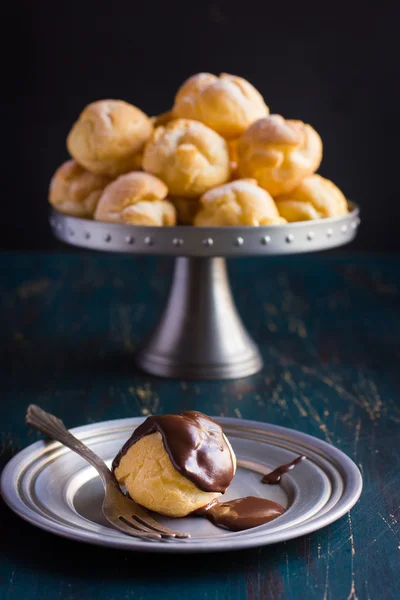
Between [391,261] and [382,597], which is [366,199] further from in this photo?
[382,597]

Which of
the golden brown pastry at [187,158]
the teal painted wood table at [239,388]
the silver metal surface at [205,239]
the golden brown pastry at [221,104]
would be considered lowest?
the teal painted wood table at [239,388]

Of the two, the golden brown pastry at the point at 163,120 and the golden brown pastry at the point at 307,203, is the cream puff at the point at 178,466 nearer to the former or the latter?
the golden brown pastry at the point at 307,203

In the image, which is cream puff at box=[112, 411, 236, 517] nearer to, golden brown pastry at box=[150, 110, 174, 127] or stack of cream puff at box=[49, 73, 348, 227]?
stack of cream puff at box=[49, 73, 348, 227]

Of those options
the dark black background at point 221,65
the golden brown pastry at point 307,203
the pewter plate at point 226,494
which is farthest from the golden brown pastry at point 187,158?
the dark black background at point 221,65

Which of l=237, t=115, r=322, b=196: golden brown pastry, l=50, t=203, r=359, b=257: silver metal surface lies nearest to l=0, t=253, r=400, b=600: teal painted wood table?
l=50, t=203, r=359, b=257: silver metal surface

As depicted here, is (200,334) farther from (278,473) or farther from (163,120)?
(278,473)

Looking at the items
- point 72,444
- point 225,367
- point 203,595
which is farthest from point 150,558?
point 225,367

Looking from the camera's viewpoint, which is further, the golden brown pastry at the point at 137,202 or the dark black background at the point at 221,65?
the dark black background at the point at 221,65
